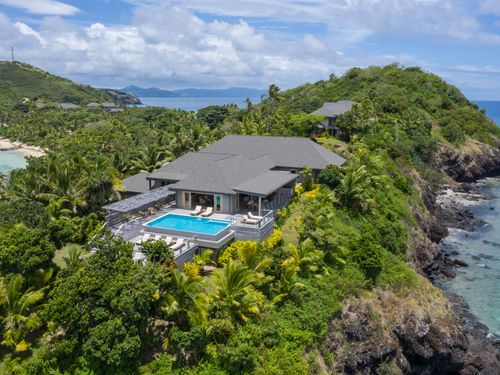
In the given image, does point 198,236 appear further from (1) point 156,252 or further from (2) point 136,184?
(2) point 136,184

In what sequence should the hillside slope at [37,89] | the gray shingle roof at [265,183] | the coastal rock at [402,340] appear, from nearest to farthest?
the coastal rock at [402,340]
the gray shingle roof at [265,183]
the hillside slope at [37,89]

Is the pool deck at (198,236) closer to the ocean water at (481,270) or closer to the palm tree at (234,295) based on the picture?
the palm tree at (234,295)

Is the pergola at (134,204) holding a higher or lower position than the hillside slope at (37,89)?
lower

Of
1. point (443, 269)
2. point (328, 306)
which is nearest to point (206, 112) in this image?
point (443, 269)

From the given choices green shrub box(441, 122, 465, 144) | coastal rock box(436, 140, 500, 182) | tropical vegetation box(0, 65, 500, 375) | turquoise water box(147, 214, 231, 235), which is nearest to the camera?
tropical vegetation box(0, 65, 500, 375)

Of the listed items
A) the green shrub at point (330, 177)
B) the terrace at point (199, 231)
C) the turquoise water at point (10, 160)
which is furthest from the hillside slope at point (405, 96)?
the turquoise water at point (10, 160)

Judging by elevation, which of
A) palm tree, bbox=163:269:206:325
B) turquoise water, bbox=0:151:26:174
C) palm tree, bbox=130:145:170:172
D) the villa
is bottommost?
turquoise water, bbox=0:151:26:174

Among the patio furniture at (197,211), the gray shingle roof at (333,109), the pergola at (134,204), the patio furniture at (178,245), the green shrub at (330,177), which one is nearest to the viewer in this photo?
the patio furniture at (178,245)

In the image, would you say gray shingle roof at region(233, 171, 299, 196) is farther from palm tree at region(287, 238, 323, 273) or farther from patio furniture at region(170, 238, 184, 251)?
→ patio furniture at region(170, 238, 184, 251)

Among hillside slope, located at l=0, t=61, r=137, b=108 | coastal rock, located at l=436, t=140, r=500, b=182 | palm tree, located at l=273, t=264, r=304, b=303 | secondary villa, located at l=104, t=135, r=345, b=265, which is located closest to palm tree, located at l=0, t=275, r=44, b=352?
secondary villa, located at l=104, t=135, r=345, b=265
